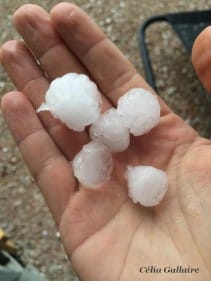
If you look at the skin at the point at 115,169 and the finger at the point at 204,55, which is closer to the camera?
the skin at the point at 115,169

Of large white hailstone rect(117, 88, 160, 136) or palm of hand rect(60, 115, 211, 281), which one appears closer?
palm of hand rect(60, 115, 211, 281)

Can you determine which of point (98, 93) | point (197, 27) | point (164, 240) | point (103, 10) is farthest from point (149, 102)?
point (103, 10)

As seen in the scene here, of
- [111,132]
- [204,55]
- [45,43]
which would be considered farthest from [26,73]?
[204,55]

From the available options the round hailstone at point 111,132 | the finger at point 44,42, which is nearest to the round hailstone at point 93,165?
the round hailstone at point 111,132

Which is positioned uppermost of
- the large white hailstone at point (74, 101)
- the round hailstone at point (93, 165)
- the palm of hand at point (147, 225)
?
the large white hailstone at point (74, 101)

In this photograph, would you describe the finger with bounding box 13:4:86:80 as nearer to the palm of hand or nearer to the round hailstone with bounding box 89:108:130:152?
the round hailstone with bounding box 89:108:130:152

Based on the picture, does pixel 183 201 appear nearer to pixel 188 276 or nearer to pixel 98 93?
pixel 188 276

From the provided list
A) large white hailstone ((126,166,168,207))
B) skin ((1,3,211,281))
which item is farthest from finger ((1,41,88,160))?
large white hailstone ((126,166,168,207))

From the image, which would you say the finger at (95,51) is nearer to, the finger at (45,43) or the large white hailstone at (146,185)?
the finger at (45,43)
